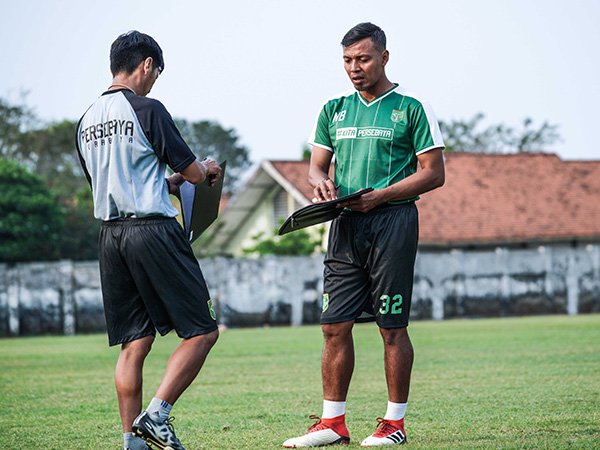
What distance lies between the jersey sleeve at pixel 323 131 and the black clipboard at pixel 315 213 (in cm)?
51

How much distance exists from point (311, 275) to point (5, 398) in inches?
960

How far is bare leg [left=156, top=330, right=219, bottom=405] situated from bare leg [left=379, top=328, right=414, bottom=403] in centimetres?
135

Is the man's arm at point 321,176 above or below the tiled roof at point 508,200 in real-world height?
below

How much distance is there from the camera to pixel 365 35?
7.36m

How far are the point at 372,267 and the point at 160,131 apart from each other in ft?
5.97

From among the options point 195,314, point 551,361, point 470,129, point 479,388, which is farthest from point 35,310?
point 470,129

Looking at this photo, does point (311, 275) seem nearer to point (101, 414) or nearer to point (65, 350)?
point (65, 350)

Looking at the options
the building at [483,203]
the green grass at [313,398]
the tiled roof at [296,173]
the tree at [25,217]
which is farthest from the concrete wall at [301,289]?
the green grass at [313,398]

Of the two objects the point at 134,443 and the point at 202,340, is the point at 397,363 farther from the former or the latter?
the point at 134,443

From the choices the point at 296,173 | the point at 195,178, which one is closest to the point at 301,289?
the point at 296,173

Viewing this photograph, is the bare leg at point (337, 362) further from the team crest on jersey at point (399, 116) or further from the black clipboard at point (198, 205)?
the team crest on jersey at point (399, 116)

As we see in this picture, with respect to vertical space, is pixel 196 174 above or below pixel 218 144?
below

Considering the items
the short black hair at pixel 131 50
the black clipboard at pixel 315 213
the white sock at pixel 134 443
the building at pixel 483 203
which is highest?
the building at pixel 483 203

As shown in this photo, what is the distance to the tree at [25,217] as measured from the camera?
38500 mm
